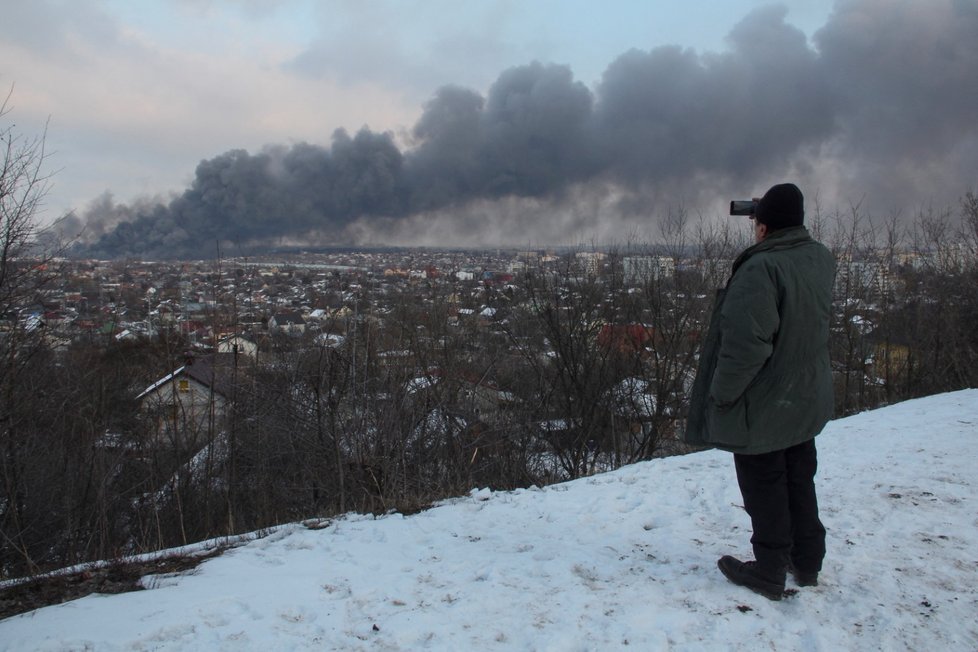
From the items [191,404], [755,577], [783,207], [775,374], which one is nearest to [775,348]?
[775,374]

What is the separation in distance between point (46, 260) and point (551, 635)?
9419 mm

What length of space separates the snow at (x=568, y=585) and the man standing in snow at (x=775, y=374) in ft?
1.29

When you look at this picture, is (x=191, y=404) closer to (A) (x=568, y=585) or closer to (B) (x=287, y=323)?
(B) (x=287, y=323)

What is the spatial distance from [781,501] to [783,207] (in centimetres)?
130

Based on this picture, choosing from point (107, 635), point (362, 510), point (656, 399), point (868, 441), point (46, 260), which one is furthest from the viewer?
point (656, 399)

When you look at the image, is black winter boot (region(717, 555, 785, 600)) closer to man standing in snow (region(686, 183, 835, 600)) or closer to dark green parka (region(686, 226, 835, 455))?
man standing in snow (region(686, 183, 835, 600))

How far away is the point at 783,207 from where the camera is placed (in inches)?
104

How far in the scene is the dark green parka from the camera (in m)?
2.50

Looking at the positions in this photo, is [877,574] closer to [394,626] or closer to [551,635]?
[551,635]

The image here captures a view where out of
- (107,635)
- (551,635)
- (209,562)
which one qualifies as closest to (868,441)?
(551,635)

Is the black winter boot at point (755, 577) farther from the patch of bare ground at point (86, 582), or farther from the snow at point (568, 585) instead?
the patch of bare ground at point (86, 582)

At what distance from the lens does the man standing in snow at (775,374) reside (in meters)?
2.52

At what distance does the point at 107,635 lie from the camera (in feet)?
8.32

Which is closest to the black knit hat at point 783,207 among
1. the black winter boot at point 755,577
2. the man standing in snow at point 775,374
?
the man standing in snow at point 775,374
